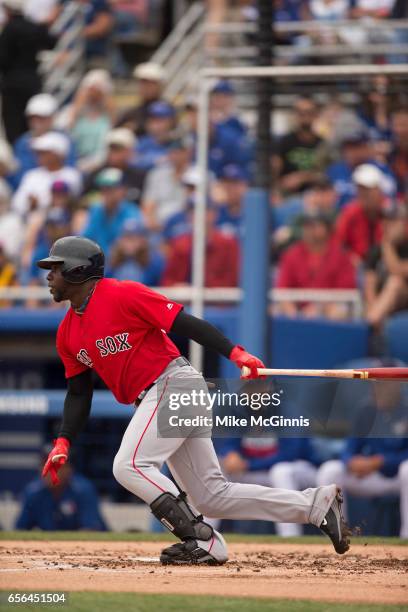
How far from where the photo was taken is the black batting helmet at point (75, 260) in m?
5.40

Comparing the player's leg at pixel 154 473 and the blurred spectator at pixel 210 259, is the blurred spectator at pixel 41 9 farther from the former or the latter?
the player's leg at pixel 154 473

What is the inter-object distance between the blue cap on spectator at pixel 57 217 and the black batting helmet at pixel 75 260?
4648mm

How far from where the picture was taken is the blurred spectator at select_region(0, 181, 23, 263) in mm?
10414

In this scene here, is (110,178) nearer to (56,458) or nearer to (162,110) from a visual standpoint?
(162,110)

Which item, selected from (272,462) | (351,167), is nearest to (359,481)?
(272,462)

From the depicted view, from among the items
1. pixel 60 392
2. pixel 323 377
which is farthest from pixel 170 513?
pixel 60 392

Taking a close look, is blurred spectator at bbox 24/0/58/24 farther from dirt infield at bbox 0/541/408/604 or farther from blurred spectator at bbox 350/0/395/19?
dirt infield at bbox 0/541/408/604

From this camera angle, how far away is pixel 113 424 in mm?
9414

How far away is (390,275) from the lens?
8.66 m

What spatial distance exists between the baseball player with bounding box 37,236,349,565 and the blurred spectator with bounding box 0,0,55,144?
23.7 ft

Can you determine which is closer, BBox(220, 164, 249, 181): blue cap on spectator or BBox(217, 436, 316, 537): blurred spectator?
BBox(217, 436, 316, 537): blurred spectator

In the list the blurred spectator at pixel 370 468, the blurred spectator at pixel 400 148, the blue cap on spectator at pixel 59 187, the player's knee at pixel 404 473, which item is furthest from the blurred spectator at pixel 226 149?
the player's knee at pixel 404 473

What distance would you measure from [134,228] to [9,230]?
1.56 metres

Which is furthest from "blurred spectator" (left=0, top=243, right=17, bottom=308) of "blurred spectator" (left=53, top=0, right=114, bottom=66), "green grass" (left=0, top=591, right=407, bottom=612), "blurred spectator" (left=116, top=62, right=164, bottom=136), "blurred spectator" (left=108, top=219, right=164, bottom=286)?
"green grass" (left=0, top=591, right=407, bottom=612)
